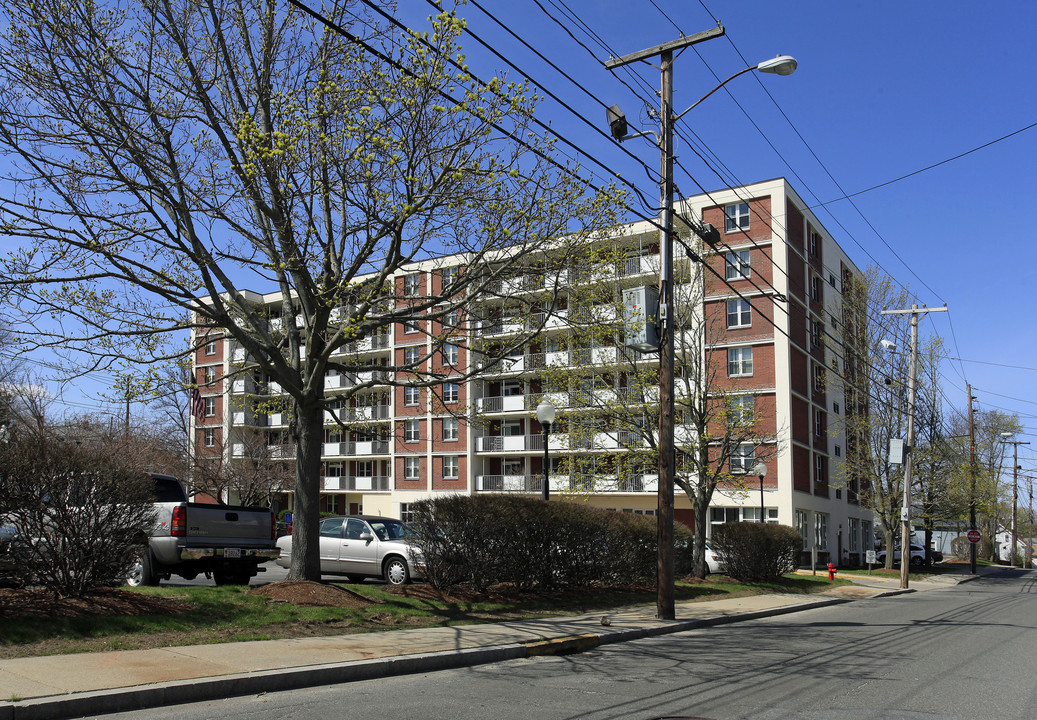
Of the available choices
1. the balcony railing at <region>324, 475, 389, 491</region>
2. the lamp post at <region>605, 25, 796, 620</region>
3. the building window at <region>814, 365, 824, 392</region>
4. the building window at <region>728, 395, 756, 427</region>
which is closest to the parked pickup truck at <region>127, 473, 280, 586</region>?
the lamp post at <region>605, 25, 796, 620</region>

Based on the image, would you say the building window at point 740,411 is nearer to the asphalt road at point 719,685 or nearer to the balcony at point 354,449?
the asphalt road at point 719,685

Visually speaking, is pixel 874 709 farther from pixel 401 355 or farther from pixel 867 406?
pixel 401 355

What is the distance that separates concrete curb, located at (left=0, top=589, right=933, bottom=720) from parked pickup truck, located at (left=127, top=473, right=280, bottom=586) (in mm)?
4792

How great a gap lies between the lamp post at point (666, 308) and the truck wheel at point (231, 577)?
7.24 meters

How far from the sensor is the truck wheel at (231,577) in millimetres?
13516

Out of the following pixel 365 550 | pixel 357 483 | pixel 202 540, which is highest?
pixel 202 540

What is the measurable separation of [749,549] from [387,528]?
1139 cm

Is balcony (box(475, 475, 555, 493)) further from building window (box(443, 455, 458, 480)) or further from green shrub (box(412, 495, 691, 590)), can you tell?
green shrub (box(412, 495, 691, 590))

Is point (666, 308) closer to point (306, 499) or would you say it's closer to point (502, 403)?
point (306, 499)

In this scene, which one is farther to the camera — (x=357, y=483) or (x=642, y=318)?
(x=357, y=483)

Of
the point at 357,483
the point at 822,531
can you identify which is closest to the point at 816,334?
the point at 822,531

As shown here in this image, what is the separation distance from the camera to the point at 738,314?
4069 cm

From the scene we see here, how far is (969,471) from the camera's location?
39.1 m

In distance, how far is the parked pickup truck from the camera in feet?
40.7
